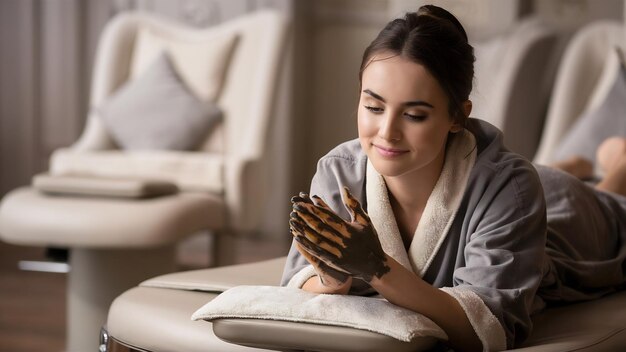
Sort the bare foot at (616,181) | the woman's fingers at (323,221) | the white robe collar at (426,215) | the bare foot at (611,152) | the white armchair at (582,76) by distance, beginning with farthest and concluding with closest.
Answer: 1. the white armchair at (582,76)
2. the bare foot at (611,152)
3. the bare foot at (616,181)
4. the white robe collar at (426,215)
5. the woman's fingers at (323,221)

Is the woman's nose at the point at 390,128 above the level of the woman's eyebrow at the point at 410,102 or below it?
below

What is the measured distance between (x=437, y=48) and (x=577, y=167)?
1230 mm

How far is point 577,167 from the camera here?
260cm

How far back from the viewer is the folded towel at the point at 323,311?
1394mm

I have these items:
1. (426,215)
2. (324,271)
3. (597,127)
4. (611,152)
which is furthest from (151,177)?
(324,271)

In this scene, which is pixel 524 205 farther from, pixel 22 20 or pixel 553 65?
pixel 22 20

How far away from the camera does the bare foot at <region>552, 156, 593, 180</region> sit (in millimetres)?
2580

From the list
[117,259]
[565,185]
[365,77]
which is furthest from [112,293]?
[365,77]

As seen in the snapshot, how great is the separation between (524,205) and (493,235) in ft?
0.25

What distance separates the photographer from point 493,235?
1531 mm

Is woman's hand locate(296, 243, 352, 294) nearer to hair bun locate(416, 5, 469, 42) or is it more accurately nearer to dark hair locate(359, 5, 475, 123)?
dark hair locate(359, 5, 475, 123)

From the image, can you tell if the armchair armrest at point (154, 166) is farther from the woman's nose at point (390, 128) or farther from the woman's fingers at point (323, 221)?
the woman's fingers at point (323, 221)

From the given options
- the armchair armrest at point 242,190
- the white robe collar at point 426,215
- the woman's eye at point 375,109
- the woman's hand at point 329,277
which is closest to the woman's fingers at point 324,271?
the woman's hand at point 329,277

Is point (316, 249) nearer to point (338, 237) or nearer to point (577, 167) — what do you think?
point (338, 237)
